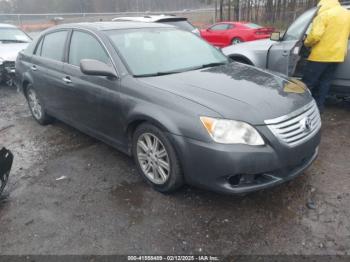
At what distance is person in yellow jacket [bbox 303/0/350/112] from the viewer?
15.6 feet

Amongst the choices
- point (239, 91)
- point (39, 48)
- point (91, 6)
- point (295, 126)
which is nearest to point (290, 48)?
point (239, 91)

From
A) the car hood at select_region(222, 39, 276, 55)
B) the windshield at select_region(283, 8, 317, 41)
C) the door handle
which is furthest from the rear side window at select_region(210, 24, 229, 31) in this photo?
the door handle

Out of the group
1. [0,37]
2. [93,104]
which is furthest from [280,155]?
[0,37]

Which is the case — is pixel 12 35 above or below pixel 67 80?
above

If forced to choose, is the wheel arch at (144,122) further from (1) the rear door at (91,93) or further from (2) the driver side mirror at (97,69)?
(2) the driver side mirror at (97,69)

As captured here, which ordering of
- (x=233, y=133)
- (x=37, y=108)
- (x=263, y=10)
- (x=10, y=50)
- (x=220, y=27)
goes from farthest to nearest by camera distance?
(x=263, y=10) < (x=220, y=27) < (x=10, y=50) < (x=37, y=108) < (x=233, y=133)

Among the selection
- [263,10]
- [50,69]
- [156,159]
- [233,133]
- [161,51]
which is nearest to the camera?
[233,133]

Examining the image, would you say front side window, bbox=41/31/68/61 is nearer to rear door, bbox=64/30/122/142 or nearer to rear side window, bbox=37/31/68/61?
rear side window, bbox=37/31/68/61

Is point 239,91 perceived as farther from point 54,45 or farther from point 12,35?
point 12,35

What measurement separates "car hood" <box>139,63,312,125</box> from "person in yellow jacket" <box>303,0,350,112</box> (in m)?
1.61

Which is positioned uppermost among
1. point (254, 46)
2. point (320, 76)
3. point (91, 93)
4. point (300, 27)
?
point (300, 27)

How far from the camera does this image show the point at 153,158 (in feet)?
11.0

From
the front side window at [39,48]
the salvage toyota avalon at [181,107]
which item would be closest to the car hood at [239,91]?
the salvage toyota avalon at [181,107]

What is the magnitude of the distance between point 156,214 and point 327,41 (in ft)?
11.9
